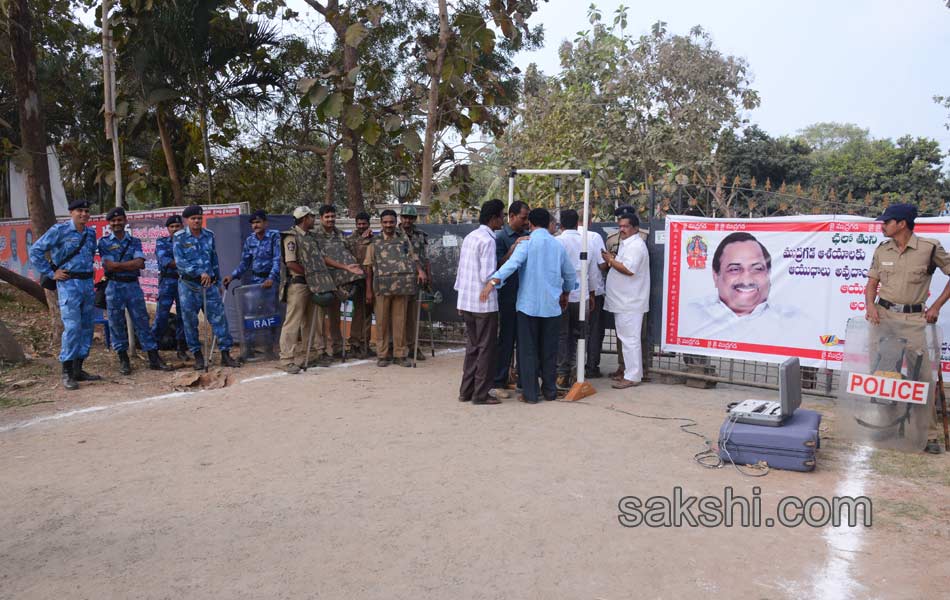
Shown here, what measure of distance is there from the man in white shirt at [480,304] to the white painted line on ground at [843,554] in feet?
10.5

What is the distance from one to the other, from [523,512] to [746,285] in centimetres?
423

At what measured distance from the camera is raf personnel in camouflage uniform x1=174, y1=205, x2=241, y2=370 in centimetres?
815

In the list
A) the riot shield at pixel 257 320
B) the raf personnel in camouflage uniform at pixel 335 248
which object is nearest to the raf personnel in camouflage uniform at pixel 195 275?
the riot shield at pixel 257 320

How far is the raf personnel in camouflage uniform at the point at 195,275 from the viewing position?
8.15m

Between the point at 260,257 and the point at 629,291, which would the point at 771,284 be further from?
the point at 260,257

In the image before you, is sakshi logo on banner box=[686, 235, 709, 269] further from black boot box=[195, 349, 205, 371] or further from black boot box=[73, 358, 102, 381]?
black boot box=[73, 358, 102, 381]

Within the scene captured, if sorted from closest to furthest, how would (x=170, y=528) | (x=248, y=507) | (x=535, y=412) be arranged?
(x=170, y=528) < (x=248, y=507) < (x=535, y=412)

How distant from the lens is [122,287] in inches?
322

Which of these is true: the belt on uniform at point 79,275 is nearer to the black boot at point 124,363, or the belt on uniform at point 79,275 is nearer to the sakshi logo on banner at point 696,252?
the black boot at point 124,363

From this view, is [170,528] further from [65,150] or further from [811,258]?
[65,150]

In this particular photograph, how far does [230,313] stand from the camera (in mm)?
9508

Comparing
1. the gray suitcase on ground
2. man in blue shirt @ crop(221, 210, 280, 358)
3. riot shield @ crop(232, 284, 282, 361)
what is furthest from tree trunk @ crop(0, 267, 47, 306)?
the gray suitcase on ground

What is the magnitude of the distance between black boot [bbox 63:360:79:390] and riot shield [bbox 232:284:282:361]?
1961 mm

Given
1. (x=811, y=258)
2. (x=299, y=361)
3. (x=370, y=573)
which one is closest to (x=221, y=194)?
(x=299, y=361)
